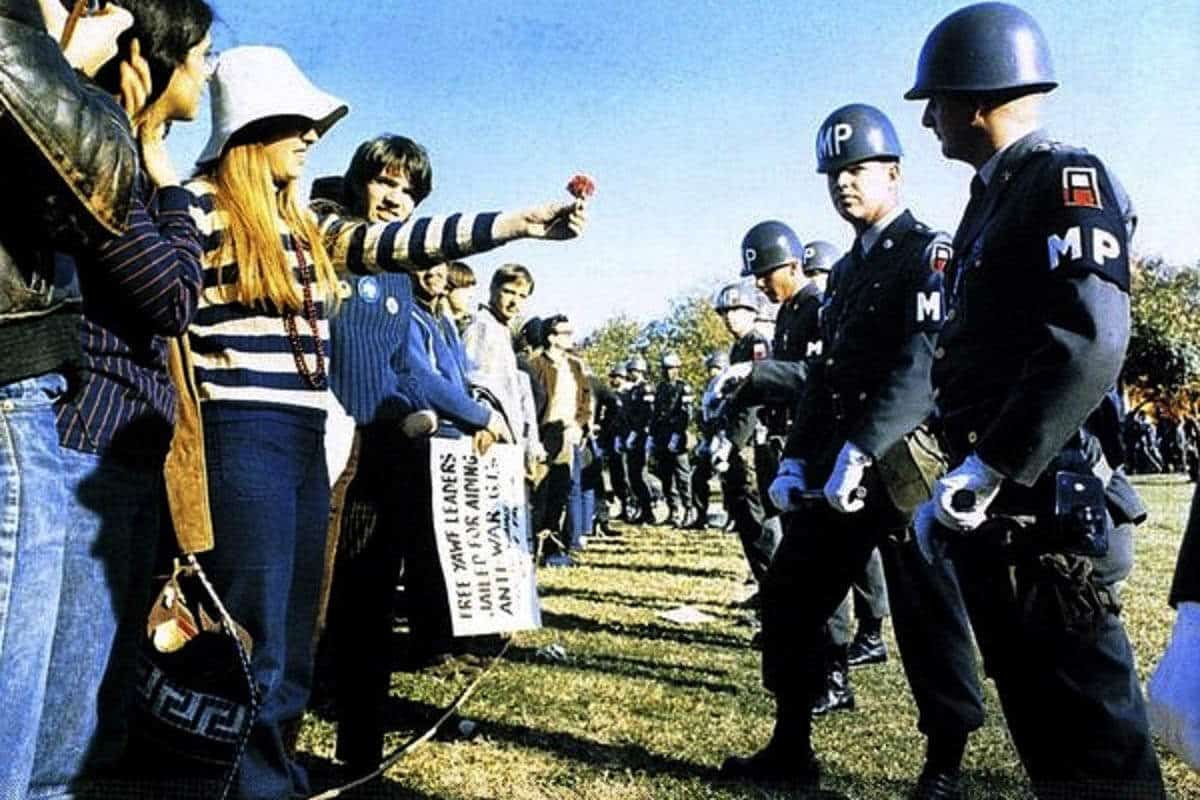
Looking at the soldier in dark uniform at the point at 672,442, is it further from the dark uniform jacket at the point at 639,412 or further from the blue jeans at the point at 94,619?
the blue jeans at the point at 94,619

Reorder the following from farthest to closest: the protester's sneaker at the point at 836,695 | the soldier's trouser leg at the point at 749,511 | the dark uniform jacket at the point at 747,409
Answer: the dark uniform jacket at the point at 747,409
the soldier's trouser leg at the point at 749,511
the protester's sneaker at the point at 836,695

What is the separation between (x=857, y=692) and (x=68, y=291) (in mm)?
4597

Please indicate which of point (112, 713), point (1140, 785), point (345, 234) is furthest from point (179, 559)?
point (1140, 785)

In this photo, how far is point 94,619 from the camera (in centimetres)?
205

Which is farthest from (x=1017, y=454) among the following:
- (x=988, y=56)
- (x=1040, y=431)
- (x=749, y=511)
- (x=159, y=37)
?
(x=749, y=511)

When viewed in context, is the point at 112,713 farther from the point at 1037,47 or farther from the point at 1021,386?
the point at 1037,47

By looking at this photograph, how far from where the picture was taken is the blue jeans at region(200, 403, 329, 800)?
2.70 metres

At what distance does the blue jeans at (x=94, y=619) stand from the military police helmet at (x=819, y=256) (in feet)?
21.8

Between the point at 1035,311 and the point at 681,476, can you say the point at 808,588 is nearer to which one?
the point at 1035,311

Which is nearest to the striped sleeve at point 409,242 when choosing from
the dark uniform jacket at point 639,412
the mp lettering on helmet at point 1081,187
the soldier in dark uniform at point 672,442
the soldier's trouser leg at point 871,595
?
the mp lettering on helmet at point 1081,187

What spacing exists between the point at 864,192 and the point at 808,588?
60.6 inches

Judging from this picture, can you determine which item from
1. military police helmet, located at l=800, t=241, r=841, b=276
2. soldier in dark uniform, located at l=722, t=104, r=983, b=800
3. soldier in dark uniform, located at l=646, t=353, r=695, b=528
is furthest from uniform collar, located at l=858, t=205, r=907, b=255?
soldier in dark uniform, located at l=646, t=353, r=695, b=528

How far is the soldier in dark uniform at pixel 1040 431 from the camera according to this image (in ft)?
7.59

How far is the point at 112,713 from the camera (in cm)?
213
